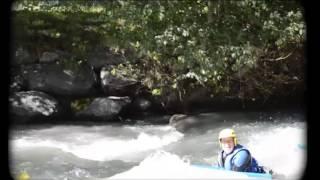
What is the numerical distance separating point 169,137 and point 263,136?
5.42ft

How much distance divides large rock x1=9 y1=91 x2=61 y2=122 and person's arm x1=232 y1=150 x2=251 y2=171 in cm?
594

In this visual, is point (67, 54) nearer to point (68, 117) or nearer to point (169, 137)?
point (68, 117)

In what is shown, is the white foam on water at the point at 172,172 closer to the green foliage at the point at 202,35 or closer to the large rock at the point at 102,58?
the green foliage at the point at 202,35

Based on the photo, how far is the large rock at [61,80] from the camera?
10.9 meters

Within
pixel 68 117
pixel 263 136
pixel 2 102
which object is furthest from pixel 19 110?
pixel 2 102

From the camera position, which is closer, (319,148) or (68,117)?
(319,148)

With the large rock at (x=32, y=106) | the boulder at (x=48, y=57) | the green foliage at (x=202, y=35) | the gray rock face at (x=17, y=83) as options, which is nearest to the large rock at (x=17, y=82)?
the gray rock face at (x=17, y=83)

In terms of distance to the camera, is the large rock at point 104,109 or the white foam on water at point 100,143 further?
the large rock at point 104,109

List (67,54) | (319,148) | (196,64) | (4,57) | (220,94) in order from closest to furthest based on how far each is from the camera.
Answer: (319,148) < (4,57) < (196,64) < (220,94) < (67,54)

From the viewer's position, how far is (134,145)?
9.05 meters

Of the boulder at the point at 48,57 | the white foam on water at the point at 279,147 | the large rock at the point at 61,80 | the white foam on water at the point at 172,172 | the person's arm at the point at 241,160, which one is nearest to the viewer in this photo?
the white foam on water at the point at 172,172

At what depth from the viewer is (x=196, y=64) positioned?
798 cm

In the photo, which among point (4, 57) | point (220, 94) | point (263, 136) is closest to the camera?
point (4, 57)

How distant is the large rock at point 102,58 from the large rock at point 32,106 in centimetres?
114
